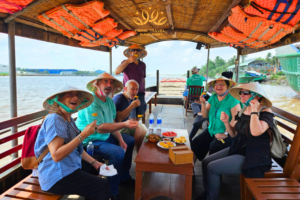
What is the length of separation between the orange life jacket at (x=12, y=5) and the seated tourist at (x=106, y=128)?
1.15 metres

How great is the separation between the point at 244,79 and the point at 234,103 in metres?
27.7

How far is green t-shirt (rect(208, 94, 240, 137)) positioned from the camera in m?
2.51

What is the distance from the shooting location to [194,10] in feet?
10.8

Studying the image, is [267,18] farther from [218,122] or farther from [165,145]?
[165,145]

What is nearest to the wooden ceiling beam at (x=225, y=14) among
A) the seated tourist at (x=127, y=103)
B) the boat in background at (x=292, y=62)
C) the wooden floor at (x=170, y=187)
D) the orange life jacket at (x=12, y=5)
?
the seated tourist at (x=127, y=103)

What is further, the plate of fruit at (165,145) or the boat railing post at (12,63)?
the boat railing post at (12,63)

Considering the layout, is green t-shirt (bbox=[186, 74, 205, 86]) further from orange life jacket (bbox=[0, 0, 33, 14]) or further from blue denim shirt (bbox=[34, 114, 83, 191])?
blue denim shirt (bbox=[34, 114, 83, 191])

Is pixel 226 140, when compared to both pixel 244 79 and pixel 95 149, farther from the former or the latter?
pixel 244 79

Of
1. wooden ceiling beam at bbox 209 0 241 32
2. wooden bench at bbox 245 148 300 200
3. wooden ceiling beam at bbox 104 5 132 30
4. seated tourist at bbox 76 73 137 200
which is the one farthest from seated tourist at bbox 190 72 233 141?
wooden ceiling beam at bbox 104 5 132 30

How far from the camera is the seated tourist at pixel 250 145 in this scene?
5.46 feet

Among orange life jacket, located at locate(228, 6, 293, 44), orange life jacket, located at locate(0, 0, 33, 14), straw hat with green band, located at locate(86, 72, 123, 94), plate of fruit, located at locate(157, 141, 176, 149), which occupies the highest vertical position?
orange life jacket, located at locate(228, 6, 293, 44)

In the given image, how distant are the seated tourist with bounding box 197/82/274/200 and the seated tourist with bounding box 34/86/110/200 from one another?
1.15 meters

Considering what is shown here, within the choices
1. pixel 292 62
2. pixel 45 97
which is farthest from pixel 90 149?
pixel 292 62

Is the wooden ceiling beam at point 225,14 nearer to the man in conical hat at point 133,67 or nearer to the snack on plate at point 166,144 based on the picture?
the man in conical hat at point 133,67
